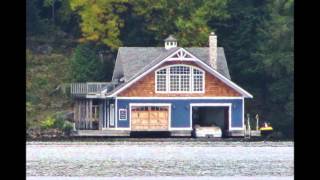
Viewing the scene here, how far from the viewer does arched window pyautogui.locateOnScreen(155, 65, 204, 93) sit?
185 feet

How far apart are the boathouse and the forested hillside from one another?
1.80 metres

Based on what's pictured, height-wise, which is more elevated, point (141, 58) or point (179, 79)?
point (141, 58)

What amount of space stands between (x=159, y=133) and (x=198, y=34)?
8.79 m

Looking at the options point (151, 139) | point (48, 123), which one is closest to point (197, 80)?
point (151, 139)

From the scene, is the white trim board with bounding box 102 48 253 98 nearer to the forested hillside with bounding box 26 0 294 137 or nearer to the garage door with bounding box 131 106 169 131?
the garage door with bounding box 131 106 169 131

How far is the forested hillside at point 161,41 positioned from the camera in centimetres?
5742

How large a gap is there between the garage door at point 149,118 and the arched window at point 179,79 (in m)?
1.04

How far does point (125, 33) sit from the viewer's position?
216ft

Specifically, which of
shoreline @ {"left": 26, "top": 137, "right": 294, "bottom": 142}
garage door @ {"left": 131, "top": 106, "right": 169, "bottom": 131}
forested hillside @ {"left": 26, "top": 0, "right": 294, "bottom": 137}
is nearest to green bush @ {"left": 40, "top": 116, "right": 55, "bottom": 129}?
forested hillside @ {"left": 26, "top": 0, "right": 294, "bottom": 137}

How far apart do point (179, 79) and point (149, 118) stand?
105 inches

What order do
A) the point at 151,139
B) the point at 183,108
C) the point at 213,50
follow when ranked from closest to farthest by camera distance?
1. the point at 151,139
2. the point at 183,108
3. the point at 213,50

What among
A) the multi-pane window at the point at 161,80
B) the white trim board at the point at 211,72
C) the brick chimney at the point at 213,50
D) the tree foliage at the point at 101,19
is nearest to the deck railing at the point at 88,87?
the white trim board at the point at 211,72

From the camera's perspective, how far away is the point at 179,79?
56781 mm

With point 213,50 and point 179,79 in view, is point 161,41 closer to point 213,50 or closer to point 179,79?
point 213,50
